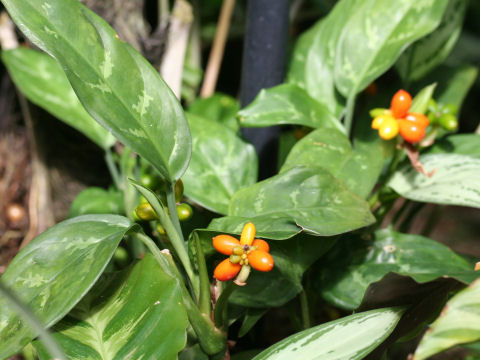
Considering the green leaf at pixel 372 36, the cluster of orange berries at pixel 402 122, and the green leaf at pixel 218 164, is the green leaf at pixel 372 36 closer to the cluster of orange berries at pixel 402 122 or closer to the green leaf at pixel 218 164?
the cluster of orange berries at pixel 402 122

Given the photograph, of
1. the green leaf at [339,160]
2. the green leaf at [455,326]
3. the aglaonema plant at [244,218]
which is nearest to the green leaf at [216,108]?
the aglaonema plant at [244,218]

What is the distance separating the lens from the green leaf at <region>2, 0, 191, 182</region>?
58 cm

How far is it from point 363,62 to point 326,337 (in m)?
0.55

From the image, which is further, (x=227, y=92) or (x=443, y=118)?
(x=227, y=92)

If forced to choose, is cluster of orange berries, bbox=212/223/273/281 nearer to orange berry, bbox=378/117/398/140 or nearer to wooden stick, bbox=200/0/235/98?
orange berry, bbox=378/117/398/140

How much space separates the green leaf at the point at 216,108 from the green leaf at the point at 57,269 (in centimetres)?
57

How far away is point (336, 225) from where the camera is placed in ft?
2.13

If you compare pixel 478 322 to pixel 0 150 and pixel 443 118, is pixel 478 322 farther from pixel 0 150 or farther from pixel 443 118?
pixel 0 150

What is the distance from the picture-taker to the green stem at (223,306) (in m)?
0.64

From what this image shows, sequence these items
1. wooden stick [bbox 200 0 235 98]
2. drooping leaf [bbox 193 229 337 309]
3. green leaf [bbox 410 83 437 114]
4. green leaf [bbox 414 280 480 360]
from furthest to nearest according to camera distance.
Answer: wooden stick [bbox 200 0 235 98] → green leaf [bbox 410 83 437 114] → drooping leaf [bbox 193 229 337 309] → green leaf [bbox 414 280 480 360]

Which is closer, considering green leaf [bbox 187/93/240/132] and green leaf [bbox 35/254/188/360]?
green leaf [bbox 35/254/188/360]

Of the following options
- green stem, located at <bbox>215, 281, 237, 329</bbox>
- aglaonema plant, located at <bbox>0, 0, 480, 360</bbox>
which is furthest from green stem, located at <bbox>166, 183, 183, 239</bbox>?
green stem, located at <bbox>215, 281, 237, 329</bbox>

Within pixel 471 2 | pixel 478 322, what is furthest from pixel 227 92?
pixel 478 322

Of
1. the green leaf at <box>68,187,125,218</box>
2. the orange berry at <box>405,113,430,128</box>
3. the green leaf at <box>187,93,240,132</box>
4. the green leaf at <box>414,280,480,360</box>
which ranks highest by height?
the orange berry at <box>405,113,430,128</box>
